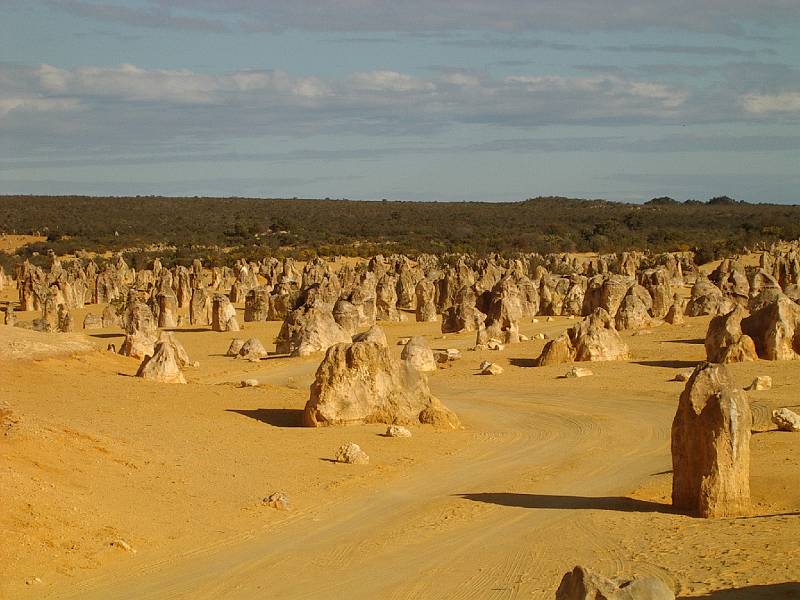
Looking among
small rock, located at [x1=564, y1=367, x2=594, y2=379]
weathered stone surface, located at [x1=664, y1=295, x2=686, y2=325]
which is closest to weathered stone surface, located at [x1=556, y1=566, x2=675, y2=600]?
small rock, located at [x1=564, y1=367, x2=594, y2=379]

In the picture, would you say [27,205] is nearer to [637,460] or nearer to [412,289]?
[412,289]

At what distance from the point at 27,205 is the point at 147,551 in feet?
399

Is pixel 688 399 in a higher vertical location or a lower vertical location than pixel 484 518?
higher

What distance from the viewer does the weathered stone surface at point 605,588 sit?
7.36 meters

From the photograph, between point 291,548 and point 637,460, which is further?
point 637,460

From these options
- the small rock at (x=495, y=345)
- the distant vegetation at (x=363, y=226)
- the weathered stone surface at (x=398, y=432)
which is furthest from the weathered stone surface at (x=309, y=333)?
the distant vegetation at (x=363, y=226)

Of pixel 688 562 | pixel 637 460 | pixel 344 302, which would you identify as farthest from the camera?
pixel 344 302

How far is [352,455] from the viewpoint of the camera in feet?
53.0

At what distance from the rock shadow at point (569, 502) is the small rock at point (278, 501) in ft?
7.29

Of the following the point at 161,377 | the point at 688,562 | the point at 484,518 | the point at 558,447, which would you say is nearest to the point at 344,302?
the point at 161,377

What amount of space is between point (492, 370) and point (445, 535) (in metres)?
14.3

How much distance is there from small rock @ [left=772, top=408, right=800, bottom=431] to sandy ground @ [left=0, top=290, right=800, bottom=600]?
1.05 ft

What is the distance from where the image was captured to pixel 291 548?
39.4ft

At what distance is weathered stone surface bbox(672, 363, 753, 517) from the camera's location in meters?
12.0
